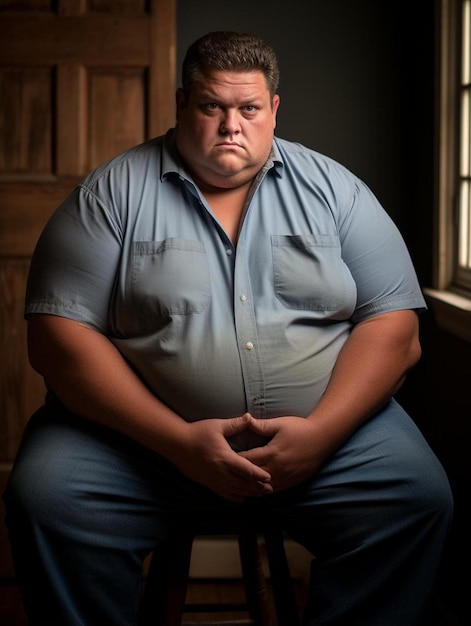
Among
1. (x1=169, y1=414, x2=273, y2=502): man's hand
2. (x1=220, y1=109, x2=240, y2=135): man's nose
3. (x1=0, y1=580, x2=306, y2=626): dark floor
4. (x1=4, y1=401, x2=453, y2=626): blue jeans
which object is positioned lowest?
(x1=0, y1=580, x2=306, y2=626): dark floor

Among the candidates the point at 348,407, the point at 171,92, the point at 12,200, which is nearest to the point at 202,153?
the point at 348,407

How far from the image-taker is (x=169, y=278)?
1.79 metres

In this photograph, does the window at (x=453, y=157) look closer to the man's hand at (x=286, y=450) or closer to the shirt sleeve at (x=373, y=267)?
the shirt sleeve at (x=373, y=267)

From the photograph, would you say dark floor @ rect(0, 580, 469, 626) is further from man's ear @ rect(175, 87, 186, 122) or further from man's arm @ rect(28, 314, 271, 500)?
man's ear @ rect(175, 87, 186, 122)

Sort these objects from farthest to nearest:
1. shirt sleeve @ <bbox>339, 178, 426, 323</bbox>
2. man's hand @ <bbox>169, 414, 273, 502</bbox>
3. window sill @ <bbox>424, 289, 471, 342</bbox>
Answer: window sill @ <bbox>424, 289, 471, 342</bbox>, shirt sleeve @ <bbox>339, 178, 426, 323</bbox>, man's hand @ <bbox>169, 414, 273, 502</bbox>

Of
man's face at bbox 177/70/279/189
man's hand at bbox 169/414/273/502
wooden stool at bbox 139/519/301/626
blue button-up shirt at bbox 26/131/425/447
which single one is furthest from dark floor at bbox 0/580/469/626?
man's face at bbox 177/70/279/189

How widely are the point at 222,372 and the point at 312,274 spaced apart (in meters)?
0.29

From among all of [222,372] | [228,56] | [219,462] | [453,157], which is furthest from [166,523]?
[453,157]

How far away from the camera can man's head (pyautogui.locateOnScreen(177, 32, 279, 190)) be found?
1.85 m

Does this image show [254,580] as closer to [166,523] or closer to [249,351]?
[166,523]

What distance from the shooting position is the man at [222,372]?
171cm

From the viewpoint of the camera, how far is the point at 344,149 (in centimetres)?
278

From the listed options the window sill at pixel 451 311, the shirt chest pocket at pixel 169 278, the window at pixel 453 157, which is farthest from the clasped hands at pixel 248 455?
the window at pixel 453 157

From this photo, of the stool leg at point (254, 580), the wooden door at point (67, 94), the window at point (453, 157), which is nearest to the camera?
the stool leg at point (254, 580)
